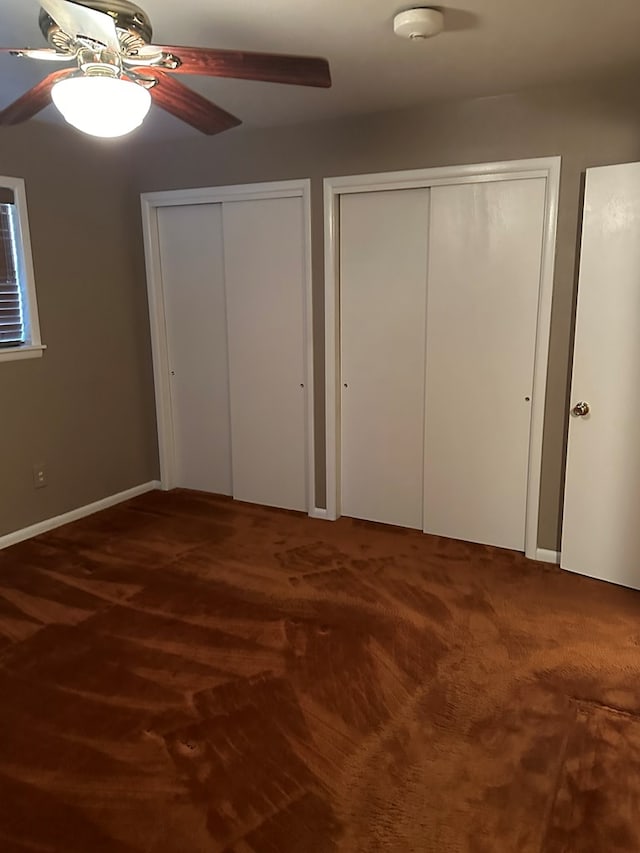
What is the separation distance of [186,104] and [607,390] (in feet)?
7.13

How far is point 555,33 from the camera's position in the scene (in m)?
2.37

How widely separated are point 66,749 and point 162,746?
0.31 metres

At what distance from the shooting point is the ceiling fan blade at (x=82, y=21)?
59.7 inches

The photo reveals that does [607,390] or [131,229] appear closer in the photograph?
[607,390]

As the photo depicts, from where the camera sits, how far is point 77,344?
3961 millimetres

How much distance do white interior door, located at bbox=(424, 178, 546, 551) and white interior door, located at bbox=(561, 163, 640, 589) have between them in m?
0.28

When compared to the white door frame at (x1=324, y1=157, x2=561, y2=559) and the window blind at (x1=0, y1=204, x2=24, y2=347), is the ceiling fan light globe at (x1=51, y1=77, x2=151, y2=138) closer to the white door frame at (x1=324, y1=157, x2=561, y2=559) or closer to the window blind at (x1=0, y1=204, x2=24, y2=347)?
the white door frame at (x1=324, y1=157, x2=561, y2=559)

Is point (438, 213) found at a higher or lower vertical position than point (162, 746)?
higher

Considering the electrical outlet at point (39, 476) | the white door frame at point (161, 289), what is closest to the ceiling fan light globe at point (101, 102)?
the white door frame at point (161, 289)

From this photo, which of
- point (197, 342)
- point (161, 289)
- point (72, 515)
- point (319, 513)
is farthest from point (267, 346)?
point (72, 515)

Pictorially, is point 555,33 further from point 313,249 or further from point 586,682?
point 586,682

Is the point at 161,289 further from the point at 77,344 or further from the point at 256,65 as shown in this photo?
the point at 256,65

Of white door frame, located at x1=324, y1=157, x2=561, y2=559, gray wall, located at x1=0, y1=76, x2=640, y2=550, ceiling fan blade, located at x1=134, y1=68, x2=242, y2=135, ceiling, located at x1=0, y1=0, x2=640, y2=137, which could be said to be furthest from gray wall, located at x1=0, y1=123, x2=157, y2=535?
ceiling fan blade, located at x1=134, y1=68, x2=242, y2=135

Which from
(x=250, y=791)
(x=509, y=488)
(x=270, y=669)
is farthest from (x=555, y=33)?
(x=250, y=791)
